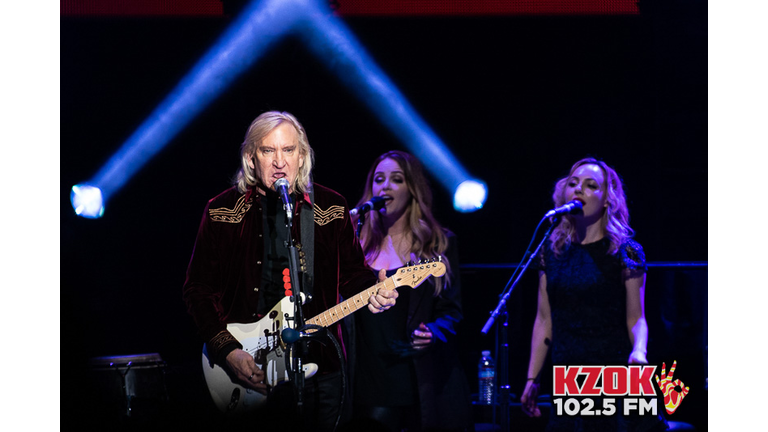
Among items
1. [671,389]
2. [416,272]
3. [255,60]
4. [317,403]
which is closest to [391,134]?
[255,60]

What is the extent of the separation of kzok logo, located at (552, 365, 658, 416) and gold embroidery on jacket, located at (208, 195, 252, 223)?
2.01m

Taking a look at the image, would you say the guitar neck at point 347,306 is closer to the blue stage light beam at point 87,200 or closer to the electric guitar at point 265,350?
the electric guitar at point 265,350

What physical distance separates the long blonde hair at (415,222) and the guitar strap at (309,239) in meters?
0.58

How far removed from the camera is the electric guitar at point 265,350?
3678 millimetres

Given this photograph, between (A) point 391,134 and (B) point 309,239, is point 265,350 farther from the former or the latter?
(A) point 391,134

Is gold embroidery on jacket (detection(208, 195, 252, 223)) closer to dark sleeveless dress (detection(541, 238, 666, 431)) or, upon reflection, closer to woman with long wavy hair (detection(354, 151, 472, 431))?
woman with long wavy hair (detection(354, 151, 472, 431))

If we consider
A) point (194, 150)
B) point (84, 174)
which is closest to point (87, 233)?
point (84, 174)

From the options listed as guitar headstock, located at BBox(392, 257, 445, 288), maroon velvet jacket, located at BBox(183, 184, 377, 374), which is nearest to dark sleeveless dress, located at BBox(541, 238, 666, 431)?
guitar headstock, located at BBox(392, 257, 445, 288)

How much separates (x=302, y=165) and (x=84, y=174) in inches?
73.7

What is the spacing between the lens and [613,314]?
165 inches

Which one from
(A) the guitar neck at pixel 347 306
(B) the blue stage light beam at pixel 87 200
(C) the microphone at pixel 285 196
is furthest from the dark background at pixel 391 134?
(C) the microphone at pixel 285 196

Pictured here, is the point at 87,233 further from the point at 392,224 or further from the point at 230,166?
the point at 392,224

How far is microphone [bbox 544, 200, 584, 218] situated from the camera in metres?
4.14
